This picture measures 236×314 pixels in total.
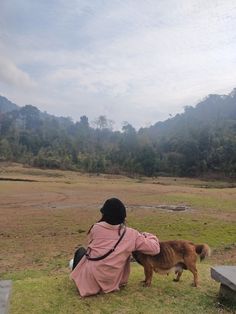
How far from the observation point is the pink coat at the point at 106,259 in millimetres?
5832

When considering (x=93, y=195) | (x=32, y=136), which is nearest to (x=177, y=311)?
(x=93, y=195)

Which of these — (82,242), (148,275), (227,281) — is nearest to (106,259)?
(148,275)

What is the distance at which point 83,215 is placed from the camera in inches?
838

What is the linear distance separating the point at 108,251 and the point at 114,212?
54cm

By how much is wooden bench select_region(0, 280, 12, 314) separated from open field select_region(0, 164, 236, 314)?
0.38 ft

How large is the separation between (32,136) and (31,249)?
83.3 metres

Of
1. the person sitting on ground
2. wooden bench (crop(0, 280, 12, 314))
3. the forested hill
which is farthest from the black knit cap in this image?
the forested hill

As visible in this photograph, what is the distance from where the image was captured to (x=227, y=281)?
219 inches

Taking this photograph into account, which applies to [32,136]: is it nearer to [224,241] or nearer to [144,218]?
[144,218]

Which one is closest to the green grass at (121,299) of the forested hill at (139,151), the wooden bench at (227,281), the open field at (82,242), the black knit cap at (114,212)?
the open field at (82,242)

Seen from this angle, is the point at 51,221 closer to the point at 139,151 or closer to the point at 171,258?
the point at 171,258

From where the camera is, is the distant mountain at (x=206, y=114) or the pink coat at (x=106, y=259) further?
the distant mountain at (x=206, y=114)

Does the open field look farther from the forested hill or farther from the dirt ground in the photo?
the forested hill

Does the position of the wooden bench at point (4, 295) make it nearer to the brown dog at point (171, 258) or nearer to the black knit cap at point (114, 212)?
the black knit cap at point (114, 212)
